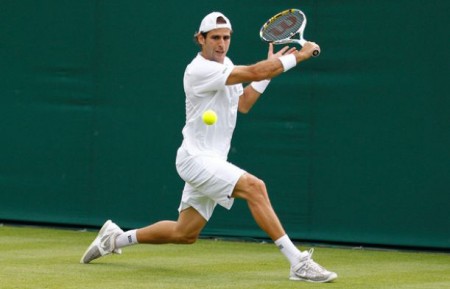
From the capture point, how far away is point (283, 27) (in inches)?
299

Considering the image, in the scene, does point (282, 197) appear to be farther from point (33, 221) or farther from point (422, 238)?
point (33, 221)

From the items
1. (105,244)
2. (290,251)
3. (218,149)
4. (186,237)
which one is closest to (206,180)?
(218,149)

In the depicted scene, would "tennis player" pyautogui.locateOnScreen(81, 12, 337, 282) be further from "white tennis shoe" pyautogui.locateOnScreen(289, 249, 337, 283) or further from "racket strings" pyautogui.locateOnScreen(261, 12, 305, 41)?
"racket strings" pyautogui.locateOnScreen(261, 12, 305, 41)

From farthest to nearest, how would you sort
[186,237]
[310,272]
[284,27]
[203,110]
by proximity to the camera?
[284,27]
[186,237]
[203,110]
[310,272]

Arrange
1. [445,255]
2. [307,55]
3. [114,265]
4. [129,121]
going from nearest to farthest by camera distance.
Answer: [307,55], [114,265], [445,255], [129,121]

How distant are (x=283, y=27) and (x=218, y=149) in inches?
37.3

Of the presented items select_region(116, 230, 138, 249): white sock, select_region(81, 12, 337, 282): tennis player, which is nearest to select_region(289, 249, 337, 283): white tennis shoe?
select_region(81, 12, 337, 282): tennis player

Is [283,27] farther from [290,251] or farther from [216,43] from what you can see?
[290,251]

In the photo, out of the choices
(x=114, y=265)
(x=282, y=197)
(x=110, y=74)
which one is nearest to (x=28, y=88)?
(x=110, y=74)

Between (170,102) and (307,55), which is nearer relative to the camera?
(307,55)

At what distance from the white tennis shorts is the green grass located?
1.51 ft

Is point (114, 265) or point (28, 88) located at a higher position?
point (28, 88)

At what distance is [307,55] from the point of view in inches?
275

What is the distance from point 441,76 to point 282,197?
1700 millimetres
